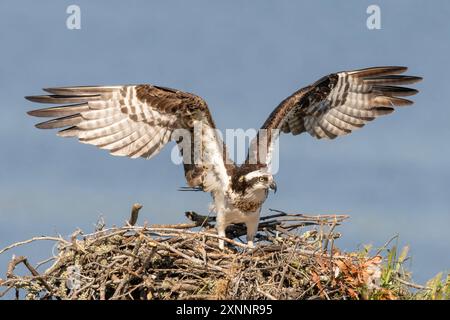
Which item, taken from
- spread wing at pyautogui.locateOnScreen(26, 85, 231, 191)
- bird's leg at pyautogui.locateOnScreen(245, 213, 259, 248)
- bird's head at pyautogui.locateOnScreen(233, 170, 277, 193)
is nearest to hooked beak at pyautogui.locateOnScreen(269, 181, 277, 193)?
bird's head at pyautogui.locateOnScreen(233, 170, 277, 193)

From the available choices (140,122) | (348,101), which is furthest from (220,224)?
(348,101)

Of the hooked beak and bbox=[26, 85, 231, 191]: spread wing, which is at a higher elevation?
bbox=[26, 85, 231, 191]: spread wing

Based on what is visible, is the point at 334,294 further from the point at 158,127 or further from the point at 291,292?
the point at 158,127

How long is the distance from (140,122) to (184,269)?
7.41 feet

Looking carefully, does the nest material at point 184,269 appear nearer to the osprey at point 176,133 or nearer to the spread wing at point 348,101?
the osprey at point 176,133

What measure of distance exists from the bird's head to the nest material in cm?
84

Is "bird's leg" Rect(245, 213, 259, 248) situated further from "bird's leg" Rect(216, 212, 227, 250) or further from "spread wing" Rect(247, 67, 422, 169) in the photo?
"spread wing" Rect(247, 67, 422, 169)

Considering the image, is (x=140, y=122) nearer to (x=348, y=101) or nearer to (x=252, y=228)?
(x=252, y=228)

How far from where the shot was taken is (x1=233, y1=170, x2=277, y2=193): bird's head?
462 inches

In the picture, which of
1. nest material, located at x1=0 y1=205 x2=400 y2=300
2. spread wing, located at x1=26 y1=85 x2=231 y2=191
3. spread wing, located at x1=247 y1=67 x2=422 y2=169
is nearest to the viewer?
nest material, located at x1=0 y1=205 x2=400 y2=300
